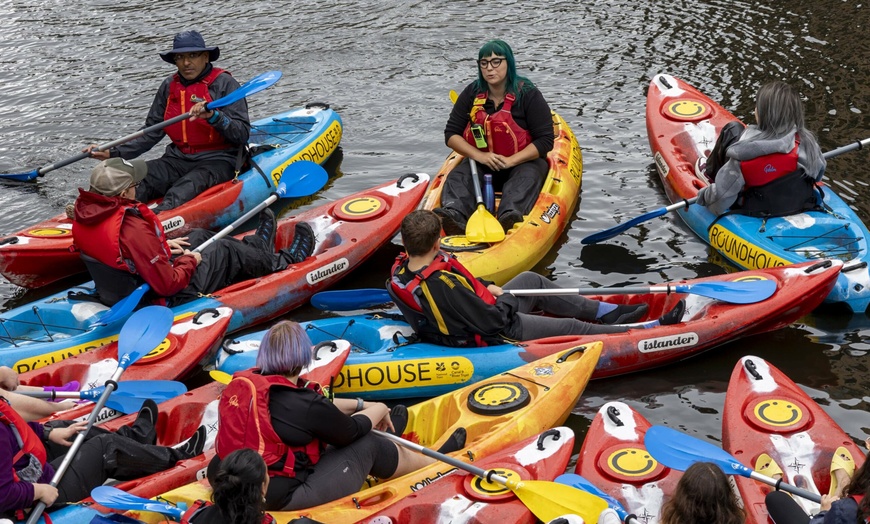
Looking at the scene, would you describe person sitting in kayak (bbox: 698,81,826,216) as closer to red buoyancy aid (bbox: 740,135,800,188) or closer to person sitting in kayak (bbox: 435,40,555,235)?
red buoyancy aid (bbox: 740,135,800,188)

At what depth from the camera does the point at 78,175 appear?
391 inches

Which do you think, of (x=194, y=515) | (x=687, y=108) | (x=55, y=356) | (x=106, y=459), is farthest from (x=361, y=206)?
(x=194, y=515)

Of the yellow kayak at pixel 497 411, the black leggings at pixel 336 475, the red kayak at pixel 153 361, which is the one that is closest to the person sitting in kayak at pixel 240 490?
the black leggings at pixel 336 475

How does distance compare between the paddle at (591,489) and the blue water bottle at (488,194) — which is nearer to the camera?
the paddle at (591,489)

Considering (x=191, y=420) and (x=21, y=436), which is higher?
(x=21, y=436)

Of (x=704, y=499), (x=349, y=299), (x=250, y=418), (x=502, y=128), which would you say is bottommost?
(x=349, y=299)

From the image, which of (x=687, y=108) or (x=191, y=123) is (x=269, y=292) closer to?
(x=191, y=123)

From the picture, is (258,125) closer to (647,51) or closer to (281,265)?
(281,265)

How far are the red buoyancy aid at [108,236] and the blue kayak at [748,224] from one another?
424cm

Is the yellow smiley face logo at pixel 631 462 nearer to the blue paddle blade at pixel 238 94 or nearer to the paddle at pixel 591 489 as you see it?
the paddle at pixel 591 489

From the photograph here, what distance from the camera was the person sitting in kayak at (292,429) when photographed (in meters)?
4.47

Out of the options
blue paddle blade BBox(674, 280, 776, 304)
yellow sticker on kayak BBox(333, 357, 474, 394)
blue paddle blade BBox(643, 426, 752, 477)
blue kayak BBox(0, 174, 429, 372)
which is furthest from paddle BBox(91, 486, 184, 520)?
blue paddle blade BBox(674, 280, 776, 304)

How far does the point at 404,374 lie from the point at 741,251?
2844 millimetres

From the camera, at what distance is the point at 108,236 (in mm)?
6375
